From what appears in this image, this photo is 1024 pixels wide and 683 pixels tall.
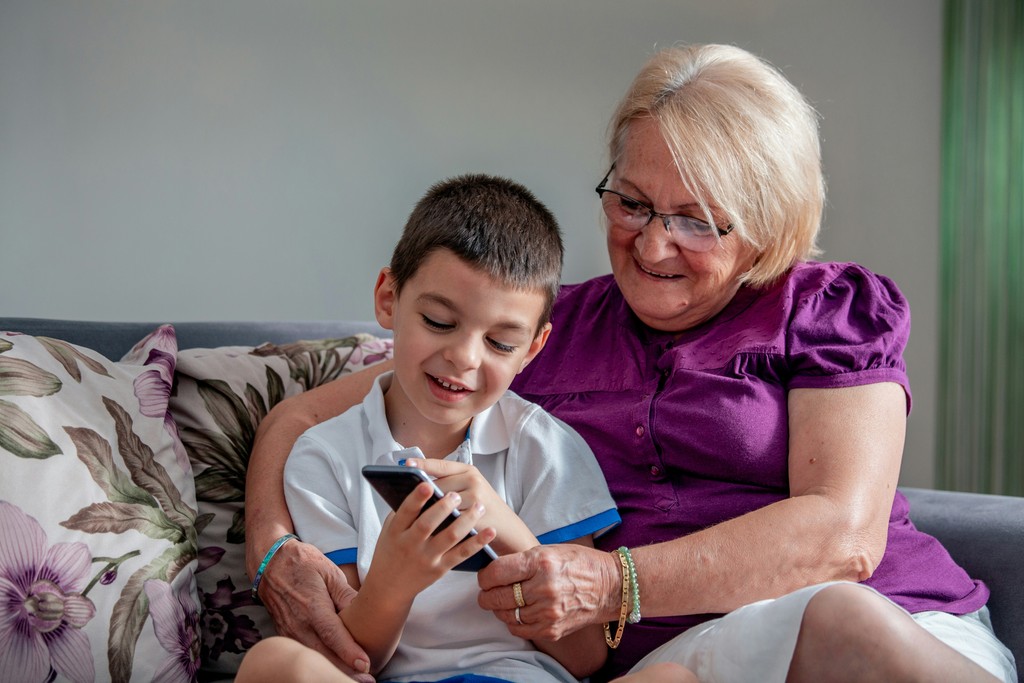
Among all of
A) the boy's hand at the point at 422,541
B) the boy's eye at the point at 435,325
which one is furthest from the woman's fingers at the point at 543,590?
the boy's eye at the point at 435,325

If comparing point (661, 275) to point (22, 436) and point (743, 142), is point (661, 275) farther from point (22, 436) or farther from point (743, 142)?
point (22, 436)

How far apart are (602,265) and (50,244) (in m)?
1.89

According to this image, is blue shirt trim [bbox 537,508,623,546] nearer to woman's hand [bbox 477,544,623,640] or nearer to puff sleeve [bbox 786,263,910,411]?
woman's hand [bbox 477,544,623,640]

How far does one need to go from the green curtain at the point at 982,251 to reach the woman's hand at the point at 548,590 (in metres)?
2.82

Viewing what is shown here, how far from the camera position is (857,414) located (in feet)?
4.56

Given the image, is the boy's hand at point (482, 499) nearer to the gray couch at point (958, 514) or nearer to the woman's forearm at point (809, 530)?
the woman's forearm at point (809, 530)

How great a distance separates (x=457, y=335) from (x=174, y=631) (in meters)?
0.60

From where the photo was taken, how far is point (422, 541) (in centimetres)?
108

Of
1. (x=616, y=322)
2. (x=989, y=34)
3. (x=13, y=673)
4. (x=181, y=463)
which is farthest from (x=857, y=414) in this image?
(x=989, y=34)

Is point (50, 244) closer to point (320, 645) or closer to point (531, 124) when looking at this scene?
point (531, 124)

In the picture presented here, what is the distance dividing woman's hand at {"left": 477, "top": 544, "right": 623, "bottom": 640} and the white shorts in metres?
0.13

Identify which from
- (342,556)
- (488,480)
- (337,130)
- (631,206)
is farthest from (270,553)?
(337,130)

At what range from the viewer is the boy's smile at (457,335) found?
128 centimetres

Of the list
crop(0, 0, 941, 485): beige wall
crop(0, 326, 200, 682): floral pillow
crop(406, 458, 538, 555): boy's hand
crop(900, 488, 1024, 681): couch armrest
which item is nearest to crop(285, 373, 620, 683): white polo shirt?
crop(406, 458, 538, 555): boy's hand
